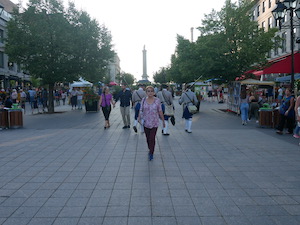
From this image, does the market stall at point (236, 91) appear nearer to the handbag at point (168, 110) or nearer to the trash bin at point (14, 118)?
the handbag at point (168, 110)

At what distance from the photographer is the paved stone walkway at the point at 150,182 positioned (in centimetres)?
374

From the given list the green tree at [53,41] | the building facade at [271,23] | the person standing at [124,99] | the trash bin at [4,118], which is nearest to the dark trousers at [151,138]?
the person standing at [124,99]

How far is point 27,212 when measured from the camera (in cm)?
387

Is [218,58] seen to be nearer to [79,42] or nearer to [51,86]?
[79,42]

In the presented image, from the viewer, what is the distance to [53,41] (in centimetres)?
1755

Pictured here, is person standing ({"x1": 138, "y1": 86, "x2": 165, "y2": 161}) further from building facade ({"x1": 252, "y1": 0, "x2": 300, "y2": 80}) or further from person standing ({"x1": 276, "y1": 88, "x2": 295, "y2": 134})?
building facade ({"x1": 252, "y1": 0, "x2": 300, "y2": 80})

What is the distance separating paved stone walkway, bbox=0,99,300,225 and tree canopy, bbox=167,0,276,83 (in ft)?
30.0

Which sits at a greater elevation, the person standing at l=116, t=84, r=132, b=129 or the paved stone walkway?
the person standing at l=116, t=84, r=132, b=129

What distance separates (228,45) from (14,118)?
11.8m

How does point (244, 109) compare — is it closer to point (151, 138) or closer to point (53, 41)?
point (151, 138)

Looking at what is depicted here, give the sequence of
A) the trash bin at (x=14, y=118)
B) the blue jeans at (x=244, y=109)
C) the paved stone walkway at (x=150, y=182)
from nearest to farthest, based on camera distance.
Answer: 1. the paved stone walkway at (x=150, y=182)
2. the trash bin at (x=14, y=118)
3. the blue jeans at (x=244, y=109)

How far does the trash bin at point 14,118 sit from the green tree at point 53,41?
6266 mm

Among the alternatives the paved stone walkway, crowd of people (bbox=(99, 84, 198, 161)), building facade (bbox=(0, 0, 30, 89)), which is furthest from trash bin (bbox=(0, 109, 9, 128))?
building facade (bbox=(0, 0, 30, 89))

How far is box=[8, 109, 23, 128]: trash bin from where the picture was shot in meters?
12.1
